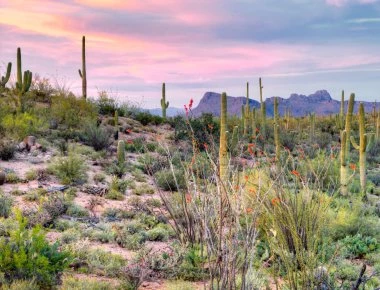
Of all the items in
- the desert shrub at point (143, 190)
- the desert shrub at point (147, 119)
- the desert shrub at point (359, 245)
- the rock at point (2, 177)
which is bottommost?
the desert shrub at point (359, 245)

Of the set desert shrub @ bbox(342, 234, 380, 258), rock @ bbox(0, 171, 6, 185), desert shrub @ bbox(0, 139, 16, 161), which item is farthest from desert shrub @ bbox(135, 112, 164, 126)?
desert shrub @ bbox(342, 234, 380, 258)

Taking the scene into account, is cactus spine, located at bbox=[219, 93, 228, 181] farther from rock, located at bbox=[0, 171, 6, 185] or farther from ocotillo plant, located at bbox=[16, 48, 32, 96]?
ocotillo plant, located at bbox=[16, 48, 32, 96]

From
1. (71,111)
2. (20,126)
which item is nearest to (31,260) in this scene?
(20,126)

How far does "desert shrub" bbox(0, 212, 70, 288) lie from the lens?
18.2 ft

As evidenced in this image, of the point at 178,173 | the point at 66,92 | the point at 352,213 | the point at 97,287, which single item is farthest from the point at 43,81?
the point at 97,287

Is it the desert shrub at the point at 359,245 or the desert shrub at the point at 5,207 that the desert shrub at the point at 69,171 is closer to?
the desert shrub at the point at 5,207

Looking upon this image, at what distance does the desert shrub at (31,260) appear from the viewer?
5543 millimetres

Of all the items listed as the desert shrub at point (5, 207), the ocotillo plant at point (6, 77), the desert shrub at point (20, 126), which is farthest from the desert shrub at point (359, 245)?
the ocotillo plant at point (6, 77)

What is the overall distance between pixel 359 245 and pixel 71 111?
1578cm

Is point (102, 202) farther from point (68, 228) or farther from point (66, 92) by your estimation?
point (66, 92)

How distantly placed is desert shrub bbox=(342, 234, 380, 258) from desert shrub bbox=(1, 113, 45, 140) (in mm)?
11604

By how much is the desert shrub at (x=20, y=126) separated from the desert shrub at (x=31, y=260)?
1111 cm

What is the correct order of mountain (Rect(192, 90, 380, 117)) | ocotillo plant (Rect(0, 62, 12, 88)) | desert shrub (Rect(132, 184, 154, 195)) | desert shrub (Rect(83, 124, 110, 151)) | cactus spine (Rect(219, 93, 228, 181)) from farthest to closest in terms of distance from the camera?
mountain (Rect(192, 90, 380, 117)) → ocotillo plant (Rect(0, 62, 12, 88)) → desert shrub (Rect(83, 124, 110, 151)) → desert shrub (Rect(132, 184, 154, 195)) → cactus spine (Rect(219, 93, 228, 181))

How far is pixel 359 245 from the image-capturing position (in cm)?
803
